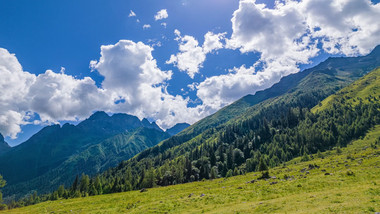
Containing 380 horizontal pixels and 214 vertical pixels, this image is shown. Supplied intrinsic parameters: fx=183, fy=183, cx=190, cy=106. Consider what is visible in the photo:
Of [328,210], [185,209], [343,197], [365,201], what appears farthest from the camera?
[185,209]

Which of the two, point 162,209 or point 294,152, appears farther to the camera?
point 294,152

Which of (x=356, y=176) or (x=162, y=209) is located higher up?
(x=162, y=209)

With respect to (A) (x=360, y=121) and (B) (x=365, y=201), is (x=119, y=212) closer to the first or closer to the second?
(B) (x=365, y=201)

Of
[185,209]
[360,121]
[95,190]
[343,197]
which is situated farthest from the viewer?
[360,121]

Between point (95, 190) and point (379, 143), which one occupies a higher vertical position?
point (95, 190)

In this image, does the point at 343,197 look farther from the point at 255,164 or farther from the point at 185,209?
the point at 255,164

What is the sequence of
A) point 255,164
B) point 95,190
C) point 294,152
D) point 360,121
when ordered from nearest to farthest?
1. point 95,190
2. point 255,164
3. point 294,152
4. point 360,121

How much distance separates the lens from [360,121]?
7175 inches

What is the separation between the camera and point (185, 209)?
104 ft

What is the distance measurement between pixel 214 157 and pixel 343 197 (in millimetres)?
162734

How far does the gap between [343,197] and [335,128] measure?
667 ft

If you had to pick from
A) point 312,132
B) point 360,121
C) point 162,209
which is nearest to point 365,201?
point 162,209

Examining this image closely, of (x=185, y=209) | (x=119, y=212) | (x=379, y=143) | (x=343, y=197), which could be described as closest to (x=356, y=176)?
(x=343, y=197)

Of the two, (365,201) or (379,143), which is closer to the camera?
(365,201)
